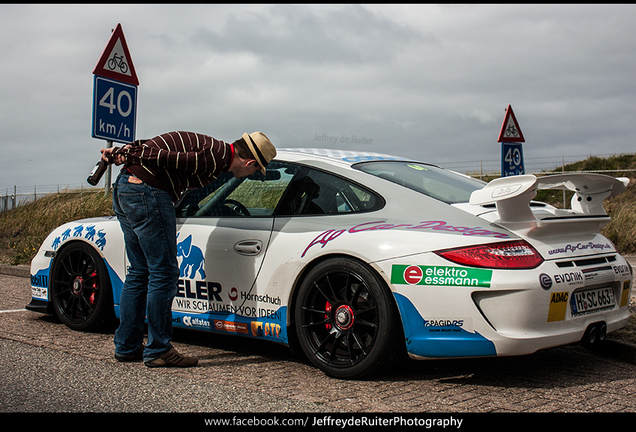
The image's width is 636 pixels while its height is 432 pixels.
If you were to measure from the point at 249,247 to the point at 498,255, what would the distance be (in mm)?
1627

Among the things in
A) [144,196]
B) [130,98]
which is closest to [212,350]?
[144,196]

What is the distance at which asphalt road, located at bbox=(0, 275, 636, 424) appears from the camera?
2992mm

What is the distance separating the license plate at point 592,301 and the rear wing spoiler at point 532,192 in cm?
47

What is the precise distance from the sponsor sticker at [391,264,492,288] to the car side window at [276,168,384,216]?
491mm

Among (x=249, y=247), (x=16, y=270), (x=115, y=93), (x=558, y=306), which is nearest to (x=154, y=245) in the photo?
(x=249, y=247)

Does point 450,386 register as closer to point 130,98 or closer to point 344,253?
point 344,253

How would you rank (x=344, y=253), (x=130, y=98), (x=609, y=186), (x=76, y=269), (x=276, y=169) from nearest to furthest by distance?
(x=344, y=253) < (x=609, y=186) < (x=276, y=169) < (x=76, y=269) < (x=130, y=98)

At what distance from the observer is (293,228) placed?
383 centimetres

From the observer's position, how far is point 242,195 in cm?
431

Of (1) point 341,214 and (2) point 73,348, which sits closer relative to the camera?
(1) point 341,214

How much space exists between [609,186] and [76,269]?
408cm

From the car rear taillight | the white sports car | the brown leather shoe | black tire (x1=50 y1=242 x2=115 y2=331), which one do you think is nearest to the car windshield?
the white sports car

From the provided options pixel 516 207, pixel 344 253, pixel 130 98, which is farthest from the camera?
pixel 130 98

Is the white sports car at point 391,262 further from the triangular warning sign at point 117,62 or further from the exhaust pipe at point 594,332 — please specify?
the triangular warning sign at point 117,62
